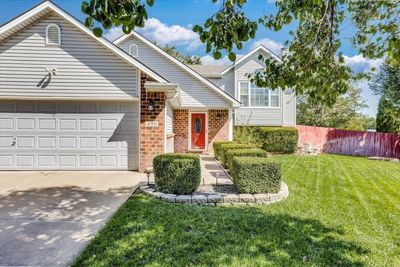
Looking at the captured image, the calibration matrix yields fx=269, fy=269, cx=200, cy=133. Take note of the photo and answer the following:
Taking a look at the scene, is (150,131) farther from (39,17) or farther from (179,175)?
(39,17)

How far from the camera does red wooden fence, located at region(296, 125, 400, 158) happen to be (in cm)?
1894

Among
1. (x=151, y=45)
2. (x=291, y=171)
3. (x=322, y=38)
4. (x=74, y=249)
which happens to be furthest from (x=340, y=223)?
(x=151, y=45)

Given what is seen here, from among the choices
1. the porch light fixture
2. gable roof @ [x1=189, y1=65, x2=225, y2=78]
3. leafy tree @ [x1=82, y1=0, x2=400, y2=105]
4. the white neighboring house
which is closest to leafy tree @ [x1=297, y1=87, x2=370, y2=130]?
the white neighboring house

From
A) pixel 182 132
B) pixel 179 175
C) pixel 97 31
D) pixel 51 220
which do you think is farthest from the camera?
pixel 182 132

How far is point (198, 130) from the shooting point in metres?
17.0

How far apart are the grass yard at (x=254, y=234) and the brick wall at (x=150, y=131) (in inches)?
128

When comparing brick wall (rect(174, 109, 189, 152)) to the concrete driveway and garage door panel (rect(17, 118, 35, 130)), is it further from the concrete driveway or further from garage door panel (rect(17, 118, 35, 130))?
garage door panel (rect(17, 118, 35, 130))

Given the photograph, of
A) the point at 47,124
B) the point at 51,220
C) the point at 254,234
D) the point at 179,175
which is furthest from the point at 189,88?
the point at 254,234

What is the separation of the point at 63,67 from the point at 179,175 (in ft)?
20.4

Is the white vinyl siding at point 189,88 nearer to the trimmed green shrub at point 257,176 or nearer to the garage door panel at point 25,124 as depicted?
the garage door panel at point 25,124

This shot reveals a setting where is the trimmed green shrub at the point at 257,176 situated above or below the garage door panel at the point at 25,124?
below

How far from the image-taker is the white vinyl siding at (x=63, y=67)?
9.38m

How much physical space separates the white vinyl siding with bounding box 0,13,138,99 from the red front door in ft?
25.0

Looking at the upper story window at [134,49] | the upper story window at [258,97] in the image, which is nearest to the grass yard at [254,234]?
the upper story window at [134,49]
